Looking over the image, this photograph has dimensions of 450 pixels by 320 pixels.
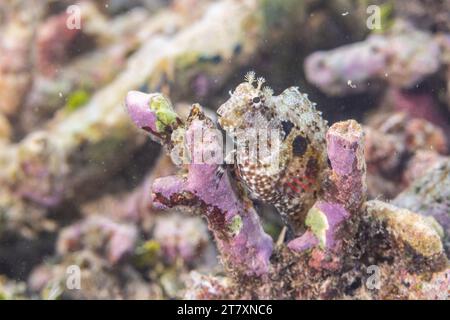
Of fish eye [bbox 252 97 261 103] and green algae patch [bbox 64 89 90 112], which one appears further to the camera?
green algae patch [bbox 64 89 90 112]

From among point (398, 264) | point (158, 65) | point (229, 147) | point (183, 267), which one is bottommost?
point (183, 267)

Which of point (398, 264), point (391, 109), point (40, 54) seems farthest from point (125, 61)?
point (398, 264)

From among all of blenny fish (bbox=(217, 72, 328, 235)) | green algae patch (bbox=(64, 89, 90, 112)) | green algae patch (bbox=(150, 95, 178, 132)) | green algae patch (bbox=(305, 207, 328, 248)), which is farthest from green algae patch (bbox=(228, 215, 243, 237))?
green algae patch (bbox=(64, 89, 90, 112))

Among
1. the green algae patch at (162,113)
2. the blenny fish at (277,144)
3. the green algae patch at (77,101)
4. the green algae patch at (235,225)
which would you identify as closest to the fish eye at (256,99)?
the blenny fish at (277,144)

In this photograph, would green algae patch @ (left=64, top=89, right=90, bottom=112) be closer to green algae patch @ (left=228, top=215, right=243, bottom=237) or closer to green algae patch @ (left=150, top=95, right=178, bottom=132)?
green algae patch @ (left=150, top=95, right=178, bottom=132)

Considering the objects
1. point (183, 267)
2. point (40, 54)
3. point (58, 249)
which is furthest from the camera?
point (40, 54)

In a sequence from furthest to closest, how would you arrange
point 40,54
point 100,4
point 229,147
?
point 100,4, point 40,54, point 229,147

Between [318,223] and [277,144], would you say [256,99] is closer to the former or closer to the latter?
[277,144]

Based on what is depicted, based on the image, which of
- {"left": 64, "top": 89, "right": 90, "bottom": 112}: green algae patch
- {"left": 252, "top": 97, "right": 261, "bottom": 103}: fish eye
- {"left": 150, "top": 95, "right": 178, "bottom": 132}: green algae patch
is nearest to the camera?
{"left": 252, "top": 97, "right": 261, "bottom": 103}: fish eye

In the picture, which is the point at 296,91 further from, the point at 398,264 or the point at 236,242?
the point at 398,264
